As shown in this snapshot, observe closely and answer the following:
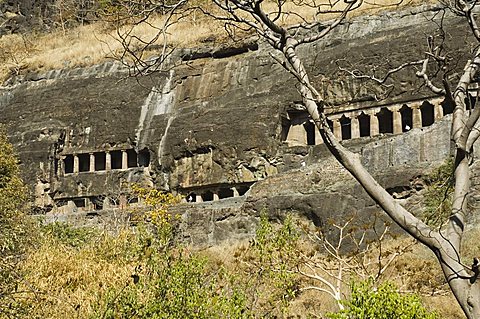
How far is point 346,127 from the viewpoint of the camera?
83.2ft

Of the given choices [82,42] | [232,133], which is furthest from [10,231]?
[82,42]

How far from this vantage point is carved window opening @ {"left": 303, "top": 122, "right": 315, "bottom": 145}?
83.5ft

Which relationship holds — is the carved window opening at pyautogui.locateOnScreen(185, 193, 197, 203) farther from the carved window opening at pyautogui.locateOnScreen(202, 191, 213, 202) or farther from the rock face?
the carved window opening at pyautogui.locateOnScreen(202, 191, 213, 202)

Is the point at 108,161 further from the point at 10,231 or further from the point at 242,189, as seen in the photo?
the point at 10,231

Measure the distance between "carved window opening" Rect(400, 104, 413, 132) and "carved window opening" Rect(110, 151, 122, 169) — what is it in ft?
39.5

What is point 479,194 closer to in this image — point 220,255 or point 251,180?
point 220,255

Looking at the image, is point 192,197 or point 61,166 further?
point 61,166

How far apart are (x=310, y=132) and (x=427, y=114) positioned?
4.70 m

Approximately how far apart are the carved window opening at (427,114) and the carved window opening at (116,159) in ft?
41.8

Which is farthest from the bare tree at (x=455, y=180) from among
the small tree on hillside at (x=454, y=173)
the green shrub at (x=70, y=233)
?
the green shrub at (x=70, y=233)

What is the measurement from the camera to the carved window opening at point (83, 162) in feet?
95.4

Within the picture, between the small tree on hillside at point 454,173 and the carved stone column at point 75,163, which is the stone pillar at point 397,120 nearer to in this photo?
the carved stone column at point 75,163

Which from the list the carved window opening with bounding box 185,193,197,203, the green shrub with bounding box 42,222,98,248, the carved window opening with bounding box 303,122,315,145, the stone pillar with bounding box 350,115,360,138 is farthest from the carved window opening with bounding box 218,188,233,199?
the green shrub with bounding box 42,222,98,248

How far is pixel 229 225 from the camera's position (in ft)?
63.3
